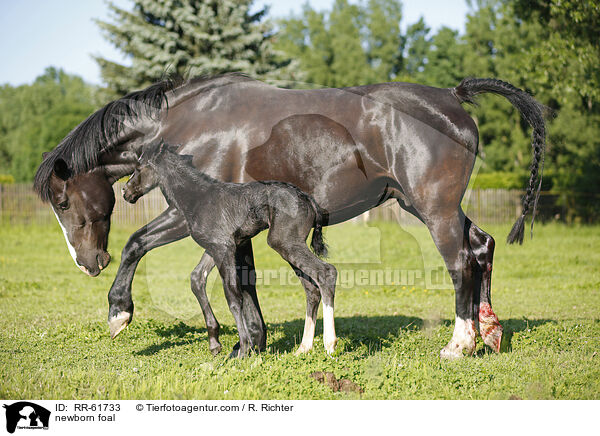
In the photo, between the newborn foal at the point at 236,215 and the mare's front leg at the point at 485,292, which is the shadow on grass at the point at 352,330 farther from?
the newborn foal at the point at 236,215

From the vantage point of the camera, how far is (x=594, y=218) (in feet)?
74.1

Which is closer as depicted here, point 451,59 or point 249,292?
point 249,292

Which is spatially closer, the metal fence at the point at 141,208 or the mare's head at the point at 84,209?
the mare's head at the point at 84,209

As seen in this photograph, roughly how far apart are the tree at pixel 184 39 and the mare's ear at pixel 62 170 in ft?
59.2

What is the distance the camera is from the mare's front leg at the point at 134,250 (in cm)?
560

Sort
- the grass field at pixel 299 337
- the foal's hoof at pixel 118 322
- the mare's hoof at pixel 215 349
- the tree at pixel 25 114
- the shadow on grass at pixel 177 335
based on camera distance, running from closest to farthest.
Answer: the grass field at pixel 299 337, the foal's hoof at pixel 118 322, the mare's hoof at pixel 215 349, the shadow on grass at pixel 177 335, the tree at pixel 25 114

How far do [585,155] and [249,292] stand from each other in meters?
23.6

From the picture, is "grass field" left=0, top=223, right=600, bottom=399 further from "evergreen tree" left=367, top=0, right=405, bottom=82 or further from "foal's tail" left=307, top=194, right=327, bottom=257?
"evergreen tree" left=367, top=0, right=405, bottom=82

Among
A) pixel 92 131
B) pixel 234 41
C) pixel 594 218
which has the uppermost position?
pixel 234 41

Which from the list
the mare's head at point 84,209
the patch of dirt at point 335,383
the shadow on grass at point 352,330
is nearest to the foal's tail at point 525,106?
the shadow on grass at point 352,330

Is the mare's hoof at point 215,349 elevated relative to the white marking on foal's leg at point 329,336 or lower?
lower
